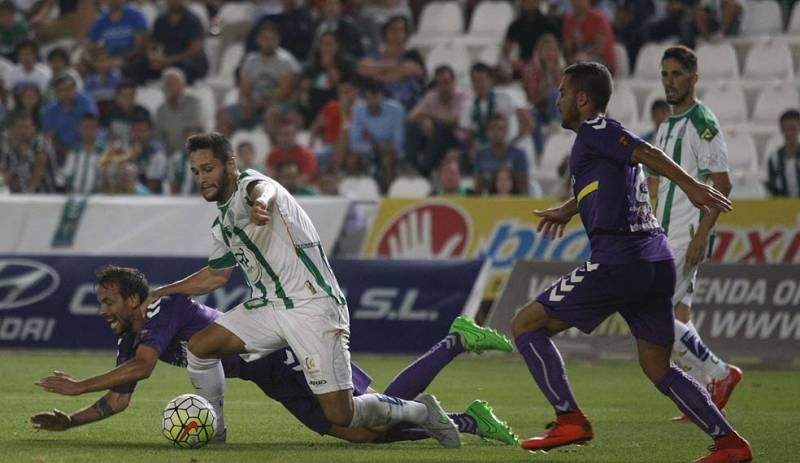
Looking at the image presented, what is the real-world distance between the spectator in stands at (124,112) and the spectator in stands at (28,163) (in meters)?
1.21

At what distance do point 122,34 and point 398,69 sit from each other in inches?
185

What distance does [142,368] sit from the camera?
879 centimetres

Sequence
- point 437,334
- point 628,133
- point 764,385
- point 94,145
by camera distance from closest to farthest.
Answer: point 628,133 → point 764,385 → point 437,334 → point 94,145

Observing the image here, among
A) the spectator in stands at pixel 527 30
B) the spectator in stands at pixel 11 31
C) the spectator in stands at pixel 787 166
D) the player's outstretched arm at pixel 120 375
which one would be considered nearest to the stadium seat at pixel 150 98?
the spectator in stands at pixel 11 31

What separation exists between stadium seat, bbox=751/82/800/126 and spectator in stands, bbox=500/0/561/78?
272 cm

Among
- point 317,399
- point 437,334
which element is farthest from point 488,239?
point 317,399

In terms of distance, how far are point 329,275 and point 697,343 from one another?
9.99 feet

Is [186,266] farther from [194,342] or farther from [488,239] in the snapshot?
[194,342]

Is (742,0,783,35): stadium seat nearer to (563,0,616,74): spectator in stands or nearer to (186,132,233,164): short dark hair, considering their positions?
(563,0,616,74): spectator in stands

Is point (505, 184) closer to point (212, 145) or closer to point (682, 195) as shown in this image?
point (682, 195)

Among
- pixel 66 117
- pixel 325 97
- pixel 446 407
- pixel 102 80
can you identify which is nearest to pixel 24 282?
pixel 66 117

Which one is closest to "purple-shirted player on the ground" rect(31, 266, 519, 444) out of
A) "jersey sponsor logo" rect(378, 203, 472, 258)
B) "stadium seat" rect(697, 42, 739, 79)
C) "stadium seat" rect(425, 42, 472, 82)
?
"jersey sponsor logo" rect(378, 203, 472, 258)

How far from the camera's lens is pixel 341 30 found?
69.6 feet

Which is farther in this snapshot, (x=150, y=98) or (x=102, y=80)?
(x=150, y=98)
